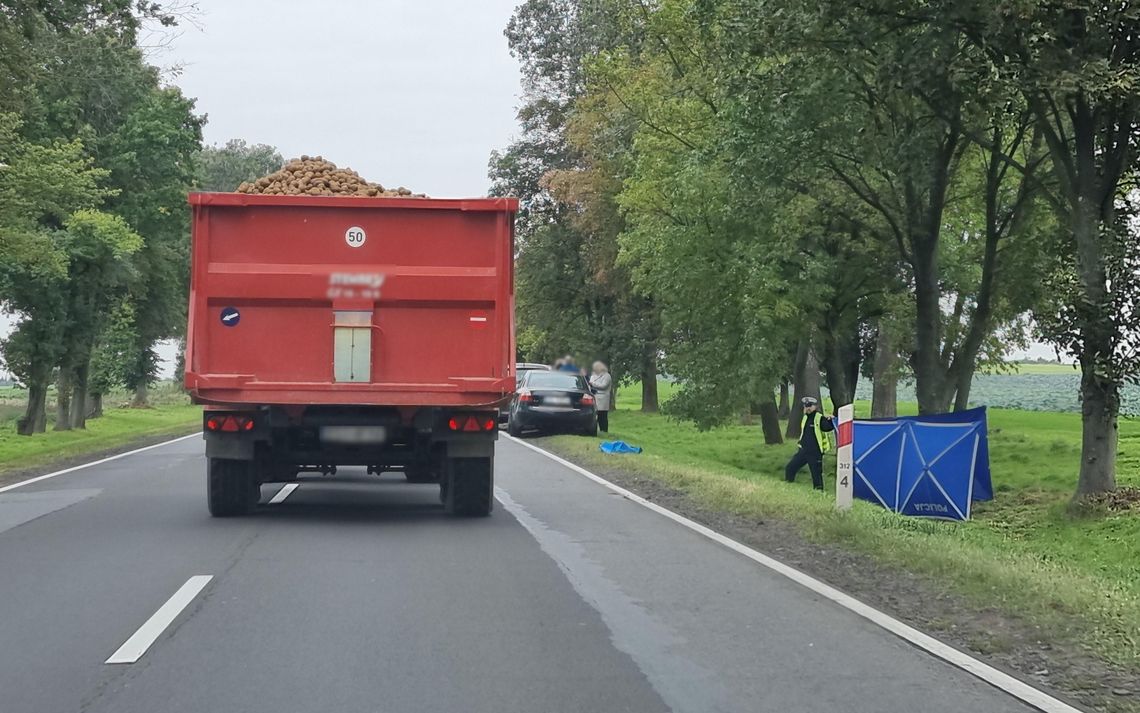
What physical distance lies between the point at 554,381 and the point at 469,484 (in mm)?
16558

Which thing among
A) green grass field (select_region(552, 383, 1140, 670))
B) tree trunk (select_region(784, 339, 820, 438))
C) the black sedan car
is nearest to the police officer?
green grass field (select_region(552, 383, 1140, 670))

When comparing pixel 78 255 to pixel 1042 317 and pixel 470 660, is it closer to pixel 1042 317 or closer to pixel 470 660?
pixel 1042 317

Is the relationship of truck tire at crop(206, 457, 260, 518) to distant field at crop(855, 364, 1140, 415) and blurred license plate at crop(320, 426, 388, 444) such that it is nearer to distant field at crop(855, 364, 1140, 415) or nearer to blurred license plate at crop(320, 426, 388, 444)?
blurred license plate at crop(320, 426, 388, 444)

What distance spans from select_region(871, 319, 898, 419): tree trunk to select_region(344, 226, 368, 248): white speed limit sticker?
20979 mm

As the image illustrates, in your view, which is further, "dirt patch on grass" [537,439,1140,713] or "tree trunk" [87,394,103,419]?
"tree trunk" [87,394,103,419]

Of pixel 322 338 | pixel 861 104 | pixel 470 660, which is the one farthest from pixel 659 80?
pixel 470 660

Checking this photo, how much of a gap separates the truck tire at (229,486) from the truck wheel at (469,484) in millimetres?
1936

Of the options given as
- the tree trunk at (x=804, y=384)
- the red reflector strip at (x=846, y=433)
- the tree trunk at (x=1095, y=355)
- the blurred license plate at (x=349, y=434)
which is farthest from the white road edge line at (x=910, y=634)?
the tree trunk at (x=804, y=384)

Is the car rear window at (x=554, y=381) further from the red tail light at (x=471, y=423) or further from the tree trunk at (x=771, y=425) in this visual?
the red tail light at (x=471, y=423)

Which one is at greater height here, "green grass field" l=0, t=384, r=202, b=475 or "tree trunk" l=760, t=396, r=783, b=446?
"tree trunk" l=760, t=396, r=783, b=446

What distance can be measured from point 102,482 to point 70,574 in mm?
8572

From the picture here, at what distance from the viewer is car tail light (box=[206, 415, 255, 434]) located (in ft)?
38.3

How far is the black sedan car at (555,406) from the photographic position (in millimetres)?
28266

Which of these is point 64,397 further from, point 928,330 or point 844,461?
point 844,461
